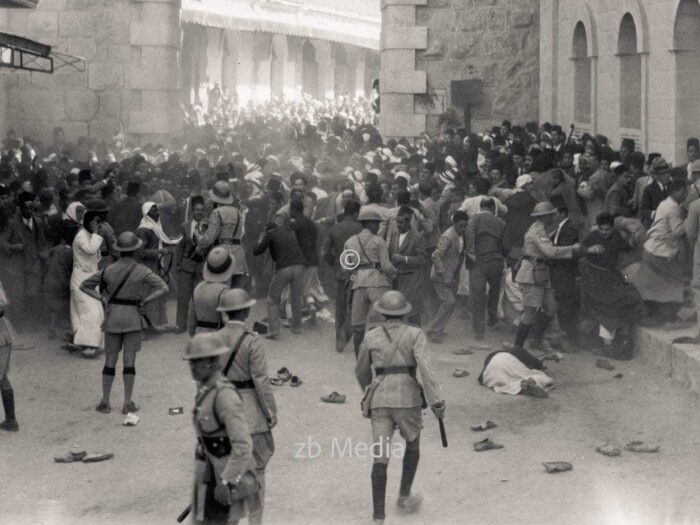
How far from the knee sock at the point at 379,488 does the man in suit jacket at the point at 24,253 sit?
6806 mm

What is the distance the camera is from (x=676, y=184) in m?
12.6

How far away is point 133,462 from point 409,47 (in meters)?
14.8

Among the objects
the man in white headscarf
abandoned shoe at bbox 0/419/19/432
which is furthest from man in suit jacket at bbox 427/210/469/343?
abandoned shoe at bbox 0/419/19/432

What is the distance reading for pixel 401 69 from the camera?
2309cm

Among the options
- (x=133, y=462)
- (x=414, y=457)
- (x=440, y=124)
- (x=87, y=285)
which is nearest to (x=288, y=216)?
(x=87, y=285)

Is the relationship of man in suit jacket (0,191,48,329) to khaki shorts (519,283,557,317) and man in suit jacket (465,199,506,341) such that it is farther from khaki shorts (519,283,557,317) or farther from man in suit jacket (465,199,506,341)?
khaki shorts (519,283,557,317)

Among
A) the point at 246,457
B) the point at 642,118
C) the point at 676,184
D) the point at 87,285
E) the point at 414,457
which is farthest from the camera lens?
the point at 642,118

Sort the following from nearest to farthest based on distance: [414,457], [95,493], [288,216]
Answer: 1. [414,457]
2. [95,493]
3. [288,216]

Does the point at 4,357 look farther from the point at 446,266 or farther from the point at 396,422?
the point at 446,266

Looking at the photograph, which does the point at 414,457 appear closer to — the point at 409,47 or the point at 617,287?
the point at 617,287

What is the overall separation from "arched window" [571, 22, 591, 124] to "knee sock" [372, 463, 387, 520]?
1452 centimetres

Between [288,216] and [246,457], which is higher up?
[288,216]

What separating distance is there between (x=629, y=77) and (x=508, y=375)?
8.63 meters

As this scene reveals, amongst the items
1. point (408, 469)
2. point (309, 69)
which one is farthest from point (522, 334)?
point (309, 69)
